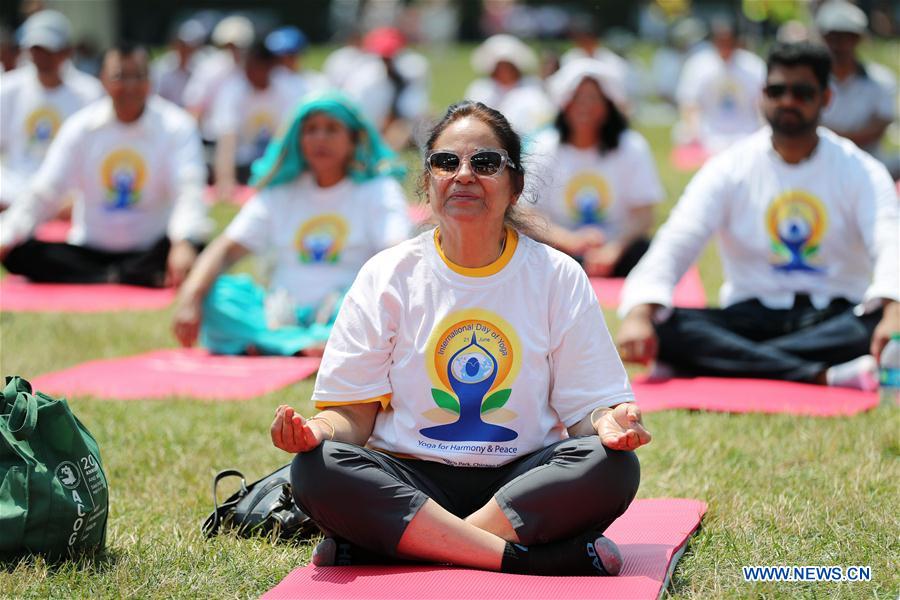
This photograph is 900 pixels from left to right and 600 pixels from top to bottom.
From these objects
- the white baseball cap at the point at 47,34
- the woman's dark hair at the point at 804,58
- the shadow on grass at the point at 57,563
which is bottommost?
the shadow on grass at the point at 57,563

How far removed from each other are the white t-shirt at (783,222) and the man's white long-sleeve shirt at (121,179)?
3513 millimetres

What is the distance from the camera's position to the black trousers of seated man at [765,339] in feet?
20.9

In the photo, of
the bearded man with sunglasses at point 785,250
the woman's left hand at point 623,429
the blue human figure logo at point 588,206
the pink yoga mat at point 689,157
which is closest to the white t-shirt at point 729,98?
the pink yoga mat at point 689,157

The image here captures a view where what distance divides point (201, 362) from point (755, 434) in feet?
9.95

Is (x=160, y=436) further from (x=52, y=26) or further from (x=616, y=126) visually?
(x=52, y=26)

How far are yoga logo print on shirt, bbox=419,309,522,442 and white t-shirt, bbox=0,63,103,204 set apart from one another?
27.4 ft

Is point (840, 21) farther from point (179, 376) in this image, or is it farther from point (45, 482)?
point (45, 482)

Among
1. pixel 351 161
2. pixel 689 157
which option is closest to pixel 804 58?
pixel 351 161

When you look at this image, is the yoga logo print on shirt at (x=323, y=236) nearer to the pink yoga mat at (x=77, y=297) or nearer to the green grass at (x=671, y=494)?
the green grass at (x=671, y=494)

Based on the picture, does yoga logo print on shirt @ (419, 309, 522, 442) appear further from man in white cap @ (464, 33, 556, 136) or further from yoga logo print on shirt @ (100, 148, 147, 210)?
man in white cap @ (464, 33, 556, 136)

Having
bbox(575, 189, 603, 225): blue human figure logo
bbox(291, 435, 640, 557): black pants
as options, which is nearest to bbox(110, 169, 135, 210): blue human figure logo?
bbox(575, 189, 603, 225): blue human figure logo

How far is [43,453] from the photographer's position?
380cm

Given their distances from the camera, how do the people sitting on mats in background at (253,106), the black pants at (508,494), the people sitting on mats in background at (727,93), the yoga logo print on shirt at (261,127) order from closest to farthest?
1. the black pants at (508,494)
2. the people sitting on mats in background at (253,106)
3. the yoga logo print on shirt at (261,127)
4. the people sitting on mats in background at (727,93)

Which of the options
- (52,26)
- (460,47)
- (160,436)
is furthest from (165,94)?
(460,47)
